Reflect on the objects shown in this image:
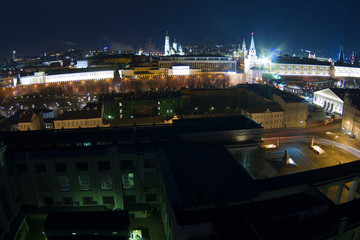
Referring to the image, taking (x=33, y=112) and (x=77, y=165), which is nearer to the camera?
(x=77, y=165)

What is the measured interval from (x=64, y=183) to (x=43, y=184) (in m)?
0.85

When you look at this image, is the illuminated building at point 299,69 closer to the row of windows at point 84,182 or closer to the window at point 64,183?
the row of windows at point 84,182

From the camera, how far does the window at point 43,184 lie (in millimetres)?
10531

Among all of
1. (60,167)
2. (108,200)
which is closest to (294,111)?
(108,200)

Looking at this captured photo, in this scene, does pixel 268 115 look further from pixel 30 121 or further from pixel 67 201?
pixel 30 121

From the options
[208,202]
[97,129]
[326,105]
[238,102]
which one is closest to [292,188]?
[208,202]

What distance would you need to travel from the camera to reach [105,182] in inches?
416

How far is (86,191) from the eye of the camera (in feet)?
34.9

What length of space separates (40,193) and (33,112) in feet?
53.0

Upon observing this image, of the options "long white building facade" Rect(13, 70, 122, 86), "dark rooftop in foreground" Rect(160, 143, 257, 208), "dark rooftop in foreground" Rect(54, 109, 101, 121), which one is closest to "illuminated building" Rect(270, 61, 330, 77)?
"long white building facade" Rect(13, 70, 122, 86)

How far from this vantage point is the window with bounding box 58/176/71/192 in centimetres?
1052

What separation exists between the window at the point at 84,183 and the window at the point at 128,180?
54.3 inches

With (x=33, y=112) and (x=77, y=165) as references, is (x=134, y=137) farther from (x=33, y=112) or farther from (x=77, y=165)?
(x=33, y=112)

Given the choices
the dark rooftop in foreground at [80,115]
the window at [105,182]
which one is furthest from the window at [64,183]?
the dark rooftop in foreground at [80,115]
